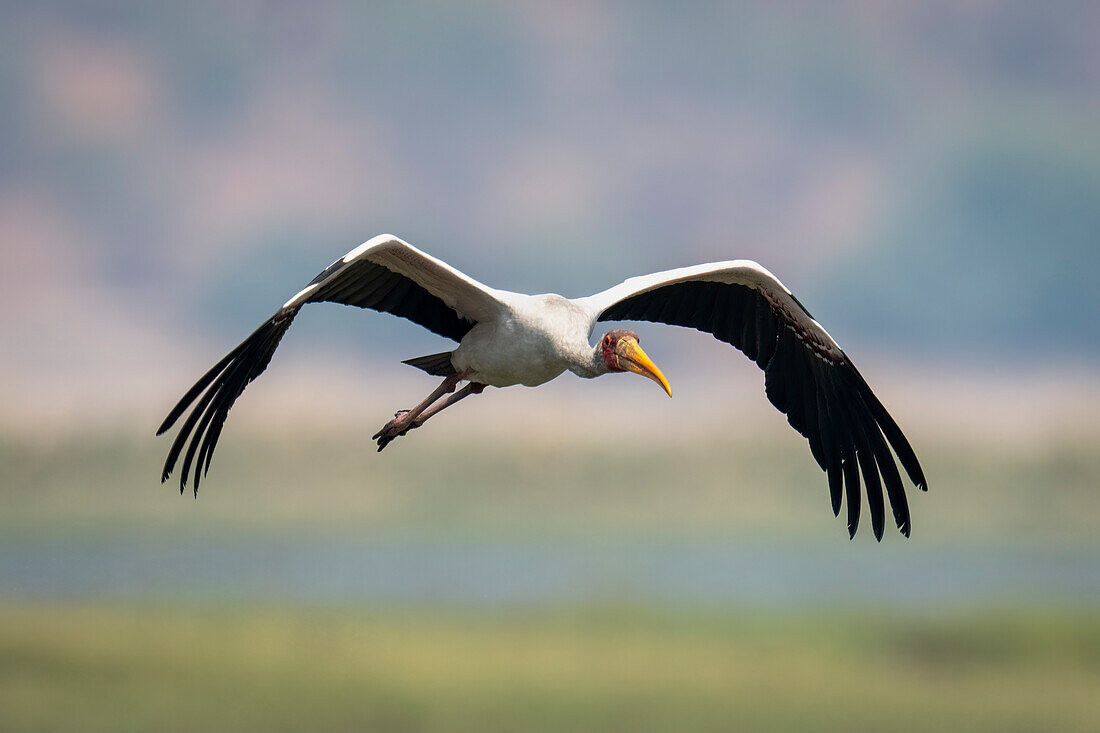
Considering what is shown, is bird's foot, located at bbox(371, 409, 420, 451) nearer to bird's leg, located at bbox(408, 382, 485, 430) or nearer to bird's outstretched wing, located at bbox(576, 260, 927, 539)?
bird's leg, located at bbox(408, 382, 485, 430)

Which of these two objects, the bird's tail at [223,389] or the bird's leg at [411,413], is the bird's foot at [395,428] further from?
the bird's tail at [223,389]

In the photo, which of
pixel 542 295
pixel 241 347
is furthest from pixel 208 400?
pixel 542 295

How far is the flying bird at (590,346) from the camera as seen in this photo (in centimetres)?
705

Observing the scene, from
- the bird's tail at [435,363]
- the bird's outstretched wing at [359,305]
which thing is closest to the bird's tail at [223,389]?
the bird's outstretched wing at [359,305]

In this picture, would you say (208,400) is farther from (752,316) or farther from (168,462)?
(752,316)

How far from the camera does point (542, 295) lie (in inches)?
314

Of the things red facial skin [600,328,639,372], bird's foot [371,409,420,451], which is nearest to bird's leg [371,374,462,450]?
bird's foot [371,409,420,451]

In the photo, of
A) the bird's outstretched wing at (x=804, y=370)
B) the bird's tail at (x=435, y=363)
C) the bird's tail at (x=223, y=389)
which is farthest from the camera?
the bird's outstretched wing at (x=804, y=370)

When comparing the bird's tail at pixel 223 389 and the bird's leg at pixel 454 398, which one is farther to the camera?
the bird's leg at pixel 454 398

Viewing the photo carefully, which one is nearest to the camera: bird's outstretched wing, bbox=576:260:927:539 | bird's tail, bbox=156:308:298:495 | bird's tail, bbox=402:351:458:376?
bird's tail, bbox=156:308:298:495

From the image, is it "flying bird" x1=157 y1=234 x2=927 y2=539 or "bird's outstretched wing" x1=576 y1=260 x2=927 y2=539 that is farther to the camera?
"bird's outstretched wing" x1=576 y1=260 x2=927 y2=539

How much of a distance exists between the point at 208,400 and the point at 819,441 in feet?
18.2

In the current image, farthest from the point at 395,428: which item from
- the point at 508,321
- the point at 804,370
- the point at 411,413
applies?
the point at 804,370

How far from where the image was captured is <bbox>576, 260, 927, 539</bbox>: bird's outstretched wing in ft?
30.5
